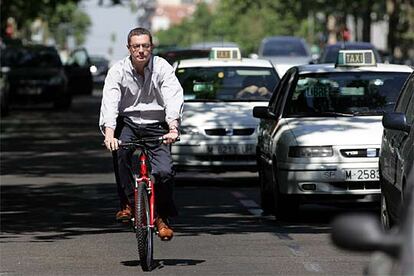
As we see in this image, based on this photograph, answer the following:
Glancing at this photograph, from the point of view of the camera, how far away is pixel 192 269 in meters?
10.7

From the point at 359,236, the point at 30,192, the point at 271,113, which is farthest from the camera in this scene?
the point at 30,192

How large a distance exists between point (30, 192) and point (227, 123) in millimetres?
2539

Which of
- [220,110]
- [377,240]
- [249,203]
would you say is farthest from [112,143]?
[220,110]

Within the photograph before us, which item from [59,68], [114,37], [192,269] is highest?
[192,269]

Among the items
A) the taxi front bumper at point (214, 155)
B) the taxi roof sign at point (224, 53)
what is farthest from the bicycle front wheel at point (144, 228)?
the taxi roof sign at point (224, 53)

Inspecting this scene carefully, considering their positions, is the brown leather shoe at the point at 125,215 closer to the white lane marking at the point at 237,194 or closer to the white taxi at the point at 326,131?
the white taxi at the point at 326,131

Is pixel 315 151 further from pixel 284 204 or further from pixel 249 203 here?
pixel 249 203

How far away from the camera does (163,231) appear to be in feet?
35.0

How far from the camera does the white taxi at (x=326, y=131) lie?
1403 cm

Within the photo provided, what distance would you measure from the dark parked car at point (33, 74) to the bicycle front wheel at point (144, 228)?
99.7ft

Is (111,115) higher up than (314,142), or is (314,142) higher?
(111,115)

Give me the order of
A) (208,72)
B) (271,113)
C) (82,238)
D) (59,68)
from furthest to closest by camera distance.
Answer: (59,68)
(208,72)
(271,113)
(82,238)

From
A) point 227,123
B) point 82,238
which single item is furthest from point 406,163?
point 227,123

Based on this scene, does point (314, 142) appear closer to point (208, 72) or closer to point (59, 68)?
point (208, 72)
